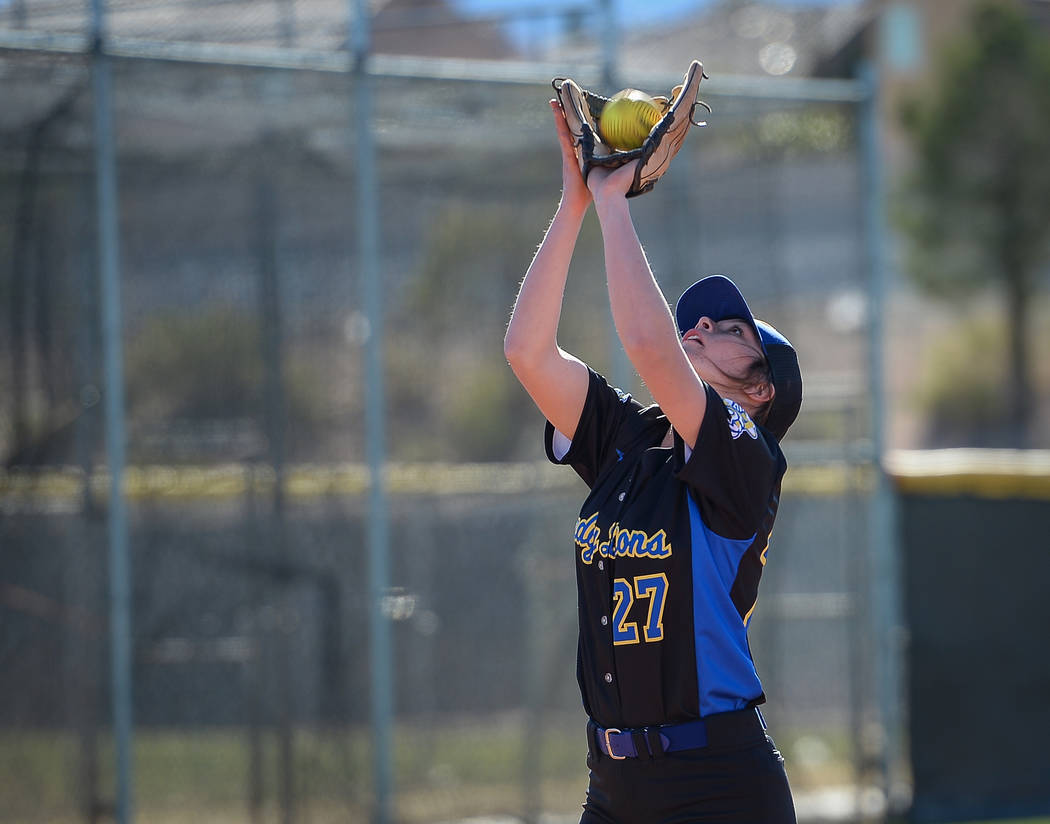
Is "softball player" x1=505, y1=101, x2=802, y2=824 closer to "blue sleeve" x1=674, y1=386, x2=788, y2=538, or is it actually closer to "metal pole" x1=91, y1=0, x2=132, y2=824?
"blue sleeve" x1=674, y1=386, x2=788, y2=538

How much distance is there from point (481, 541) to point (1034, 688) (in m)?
2.62

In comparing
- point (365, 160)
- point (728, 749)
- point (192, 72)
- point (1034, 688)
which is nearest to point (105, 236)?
point (192, 72)

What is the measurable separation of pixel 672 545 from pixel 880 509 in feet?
10.8

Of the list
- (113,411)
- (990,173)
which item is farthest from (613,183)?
(990,173)

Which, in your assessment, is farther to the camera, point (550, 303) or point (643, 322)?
point (550, 303)

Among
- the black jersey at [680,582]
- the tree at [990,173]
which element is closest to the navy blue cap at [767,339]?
the black jersey at [680,582]

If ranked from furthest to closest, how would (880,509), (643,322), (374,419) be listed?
(880,509) → (374,419) → (643,322)

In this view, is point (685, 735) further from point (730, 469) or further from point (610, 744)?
point (730, 469)

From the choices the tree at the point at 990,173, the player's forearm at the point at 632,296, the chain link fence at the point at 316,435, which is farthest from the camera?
the tree at the point at 990,173

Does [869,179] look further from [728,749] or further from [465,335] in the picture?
[728,749]

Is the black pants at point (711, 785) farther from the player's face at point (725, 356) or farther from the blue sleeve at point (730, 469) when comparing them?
the player's face at point (725, 356)

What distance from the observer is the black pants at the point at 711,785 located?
2.32m

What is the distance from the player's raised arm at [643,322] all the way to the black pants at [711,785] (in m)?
0.61

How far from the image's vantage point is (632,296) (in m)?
2.21
